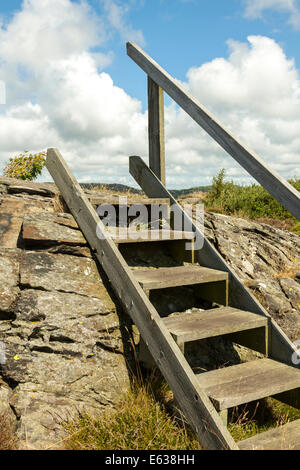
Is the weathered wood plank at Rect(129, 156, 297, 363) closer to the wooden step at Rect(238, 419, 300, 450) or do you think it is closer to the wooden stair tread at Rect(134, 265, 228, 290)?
the wooden stair tread at Rect(134, 265, 228, 290)


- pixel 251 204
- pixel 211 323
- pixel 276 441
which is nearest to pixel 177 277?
pixel 211 323

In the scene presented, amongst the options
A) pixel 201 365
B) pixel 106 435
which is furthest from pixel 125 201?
pixel 106 435

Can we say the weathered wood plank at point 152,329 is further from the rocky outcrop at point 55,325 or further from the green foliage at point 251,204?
the green foliage at point 251,204

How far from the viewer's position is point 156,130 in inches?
194

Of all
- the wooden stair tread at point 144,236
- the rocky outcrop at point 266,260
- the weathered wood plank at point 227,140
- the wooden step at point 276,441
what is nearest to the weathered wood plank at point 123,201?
the wooden stair tread at point 144,236

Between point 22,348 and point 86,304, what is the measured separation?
25.9 inches

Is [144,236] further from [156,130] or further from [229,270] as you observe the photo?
[156,130]

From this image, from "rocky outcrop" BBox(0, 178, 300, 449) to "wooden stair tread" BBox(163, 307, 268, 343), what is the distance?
609 millimetres

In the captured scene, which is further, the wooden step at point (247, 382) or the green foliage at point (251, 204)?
the green foliage at point (251, 204)

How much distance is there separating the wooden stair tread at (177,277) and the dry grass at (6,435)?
1.40 meters

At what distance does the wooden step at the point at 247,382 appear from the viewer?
2674 mm

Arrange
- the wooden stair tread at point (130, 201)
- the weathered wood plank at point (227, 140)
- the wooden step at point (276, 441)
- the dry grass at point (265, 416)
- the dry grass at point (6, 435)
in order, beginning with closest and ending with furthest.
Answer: the wooden step at point (276, 441) → the dry grass at point (6, 435) → the weathered wood plank at point (227, 140) → the dry grass at point (265, 416) → the wooden stair tread at point (130, 201)
